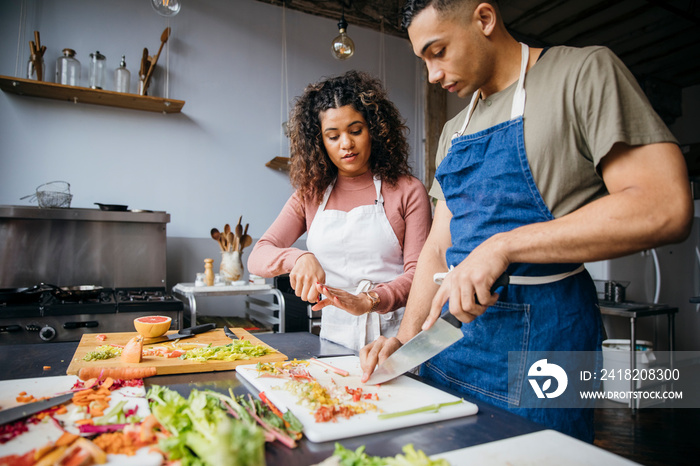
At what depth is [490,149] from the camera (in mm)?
1157

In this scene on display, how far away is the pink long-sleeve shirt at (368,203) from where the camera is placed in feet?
5.37

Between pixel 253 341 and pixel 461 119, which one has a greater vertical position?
pixel 461 119

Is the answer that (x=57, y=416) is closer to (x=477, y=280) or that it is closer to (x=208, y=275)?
(x=477, y=280)

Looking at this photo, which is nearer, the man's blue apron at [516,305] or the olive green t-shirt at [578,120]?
the olive green t-shirt at [578,120]

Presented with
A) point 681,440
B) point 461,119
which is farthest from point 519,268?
point 681,440

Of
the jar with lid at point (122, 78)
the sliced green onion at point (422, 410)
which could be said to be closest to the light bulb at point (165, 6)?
the jar with lid at point (122, 78)

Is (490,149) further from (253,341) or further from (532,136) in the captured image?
(253,341)

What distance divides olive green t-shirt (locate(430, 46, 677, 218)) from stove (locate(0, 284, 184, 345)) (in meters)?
2.43

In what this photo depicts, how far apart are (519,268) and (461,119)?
544 millimetres

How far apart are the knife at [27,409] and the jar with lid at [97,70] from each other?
3.19 metres

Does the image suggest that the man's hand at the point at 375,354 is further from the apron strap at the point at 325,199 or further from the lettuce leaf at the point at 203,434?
the apron strap at the point at 325,199

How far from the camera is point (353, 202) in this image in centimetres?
191

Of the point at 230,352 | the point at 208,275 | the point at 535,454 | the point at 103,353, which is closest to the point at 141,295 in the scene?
the point at 208,275

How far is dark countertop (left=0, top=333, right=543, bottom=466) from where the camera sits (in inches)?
30.5
